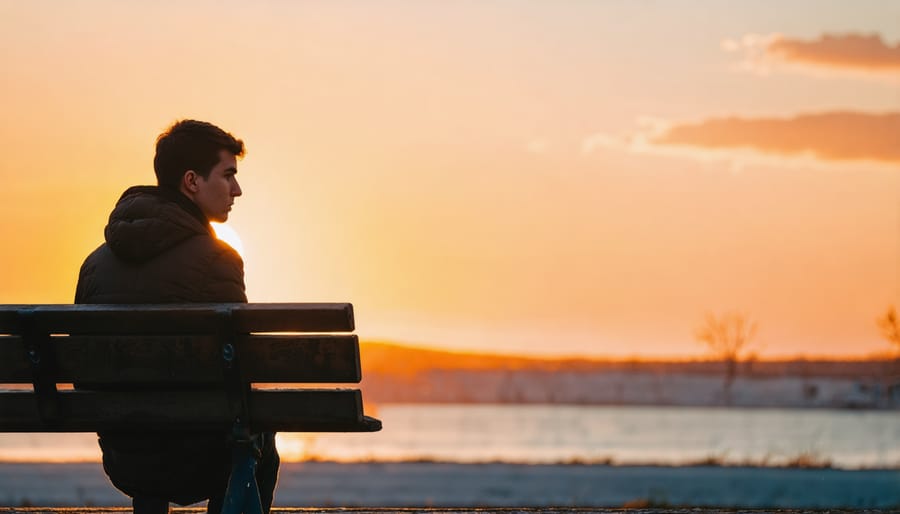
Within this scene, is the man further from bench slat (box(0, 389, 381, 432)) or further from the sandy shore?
the sandy shore

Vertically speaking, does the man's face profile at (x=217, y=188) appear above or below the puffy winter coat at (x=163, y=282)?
above

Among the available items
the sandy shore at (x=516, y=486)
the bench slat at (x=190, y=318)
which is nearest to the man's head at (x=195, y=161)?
the bench slat at (x=190, y=318)

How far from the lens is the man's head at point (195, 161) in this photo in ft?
19.4

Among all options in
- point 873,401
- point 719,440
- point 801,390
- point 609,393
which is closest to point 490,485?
point 719,440

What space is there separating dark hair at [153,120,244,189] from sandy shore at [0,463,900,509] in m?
12.4

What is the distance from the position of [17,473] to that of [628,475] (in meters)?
11.8

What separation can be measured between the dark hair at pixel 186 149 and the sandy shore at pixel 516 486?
40.6ft

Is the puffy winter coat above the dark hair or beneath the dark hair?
beneath

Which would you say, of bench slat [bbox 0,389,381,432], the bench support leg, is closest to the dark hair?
A: bench slat [bbox 0,389,381,432]

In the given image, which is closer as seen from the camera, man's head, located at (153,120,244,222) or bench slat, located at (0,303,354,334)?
bench slat, located at (0,303,354,334)

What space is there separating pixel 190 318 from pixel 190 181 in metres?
0.65

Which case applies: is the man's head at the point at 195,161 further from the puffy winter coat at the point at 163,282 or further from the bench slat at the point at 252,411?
the bench slat at the point at 252,411

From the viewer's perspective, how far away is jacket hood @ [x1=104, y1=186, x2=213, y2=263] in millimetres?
5652

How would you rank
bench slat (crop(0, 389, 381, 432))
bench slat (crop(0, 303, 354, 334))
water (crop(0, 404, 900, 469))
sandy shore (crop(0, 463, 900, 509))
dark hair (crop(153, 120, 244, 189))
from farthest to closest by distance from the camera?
water (crop(0, 404, 900, 469)) → sandy shore (crop(0, 463, 900, 509)) → dark hair (crop(153, 120, 244, 189)) → bench slat (crop(0, 389, 381, 432)) → bench slat (crop(0, 303, 354, 334))
